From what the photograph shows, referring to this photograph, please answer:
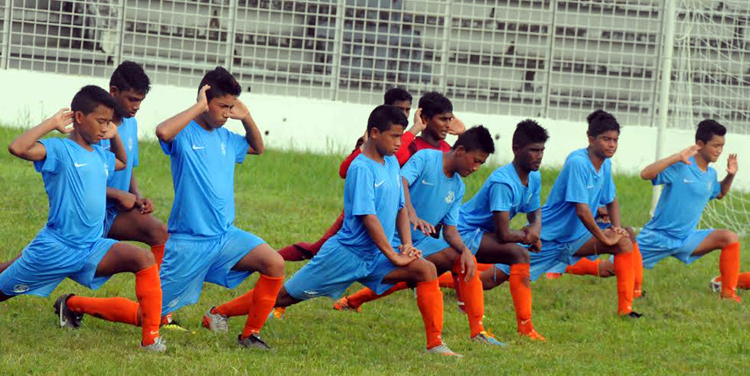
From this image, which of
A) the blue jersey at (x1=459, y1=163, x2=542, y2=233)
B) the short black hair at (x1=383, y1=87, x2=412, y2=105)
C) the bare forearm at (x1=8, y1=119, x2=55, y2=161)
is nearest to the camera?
the bare forearm at (x1=8, y1=119, x2=55, y2=161)

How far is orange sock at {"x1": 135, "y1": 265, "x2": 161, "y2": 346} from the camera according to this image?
22.4 ft

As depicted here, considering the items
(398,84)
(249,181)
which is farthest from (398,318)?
(398,84)

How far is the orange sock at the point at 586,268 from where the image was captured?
10.4 meters

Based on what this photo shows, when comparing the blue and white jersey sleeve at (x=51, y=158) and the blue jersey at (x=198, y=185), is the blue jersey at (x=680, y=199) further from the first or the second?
the blue and white jersey sleeve at (x=51, y=158)

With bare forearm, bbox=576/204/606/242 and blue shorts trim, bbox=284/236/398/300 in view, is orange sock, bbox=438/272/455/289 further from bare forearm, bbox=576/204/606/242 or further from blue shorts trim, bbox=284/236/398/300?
blue shorts trim, bbox=284/236/398/300

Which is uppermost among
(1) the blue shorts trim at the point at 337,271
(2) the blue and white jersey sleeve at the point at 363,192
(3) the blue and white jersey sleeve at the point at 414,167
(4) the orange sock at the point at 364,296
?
(3) the blue and white jersey sleeve at the point at 414,167

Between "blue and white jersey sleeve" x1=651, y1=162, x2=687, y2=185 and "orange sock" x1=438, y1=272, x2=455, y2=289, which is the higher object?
"blue and white jersey sleeve" x1=651, y1=162, x2=687, y2=185

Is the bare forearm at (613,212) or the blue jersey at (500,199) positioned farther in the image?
the bare forearm at (613,212)

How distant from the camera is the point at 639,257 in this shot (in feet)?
32.5

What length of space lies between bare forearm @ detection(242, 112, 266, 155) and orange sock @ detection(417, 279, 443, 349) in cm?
132

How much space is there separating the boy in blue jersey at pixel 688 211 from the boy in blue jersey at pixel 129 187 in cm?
423

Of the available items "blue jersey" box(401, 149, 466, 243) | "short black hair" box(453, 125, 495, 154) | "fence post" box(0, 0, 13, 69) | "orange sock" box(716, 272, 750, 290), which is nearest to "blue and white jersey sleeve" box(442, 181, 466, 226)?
"blue jersey" box(401, 149, 466, 243)

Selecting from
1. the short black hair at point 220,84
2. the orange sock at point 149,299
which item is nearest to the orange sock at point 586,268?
the short black hair at point 220,84

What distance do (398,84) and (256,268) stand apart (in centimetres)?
842
